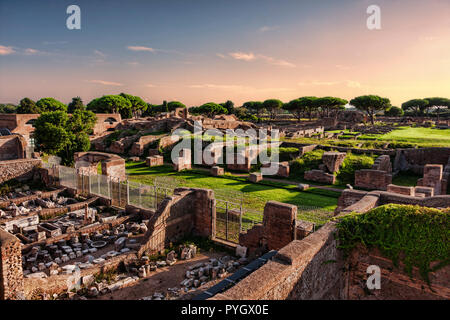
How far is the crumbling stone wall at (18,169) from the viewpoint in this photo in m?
17.3

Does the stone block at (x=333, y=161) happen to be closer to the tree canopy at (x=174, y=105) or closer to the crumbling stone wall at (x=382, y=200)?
the crumbling stone wall at (x=382, y=200)

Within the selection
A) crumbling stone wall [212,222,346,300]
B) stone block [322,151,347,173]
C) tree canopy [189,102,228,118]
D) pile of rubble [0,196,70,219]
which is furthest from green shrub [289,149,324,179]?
tree canopy [189,102,228,118]

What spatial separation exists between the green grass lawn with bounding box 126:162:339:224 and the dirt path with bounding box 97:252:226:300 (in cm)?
438

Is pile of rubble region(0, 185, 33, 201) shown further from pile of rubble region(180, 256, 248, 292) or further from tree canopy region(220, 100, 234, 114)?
tree canopy region(220, 100, 234, 114)

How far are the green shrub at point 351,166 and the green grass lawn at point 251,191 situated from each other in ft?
9.57

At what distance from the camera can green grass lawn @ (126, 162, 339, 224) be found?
45.4ft

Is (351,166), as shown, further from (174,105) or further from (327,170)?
(174,105)

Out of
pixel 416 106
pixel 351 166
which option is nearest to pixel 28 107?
pixel 351 166

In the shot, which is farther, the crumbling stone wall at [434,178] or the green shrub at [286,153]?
the green shrub at [286,153]

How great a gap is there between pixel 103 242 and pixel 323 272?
25.5 feet

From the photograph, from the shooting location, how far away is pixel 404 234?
615 cm

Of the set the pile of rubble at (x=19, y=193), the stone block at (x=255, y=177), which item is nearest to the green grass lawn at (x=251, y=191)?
the stone block at (x=255, y=177)

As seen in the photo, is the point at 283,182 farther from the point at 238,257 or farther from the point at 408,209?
the point at 408,209
